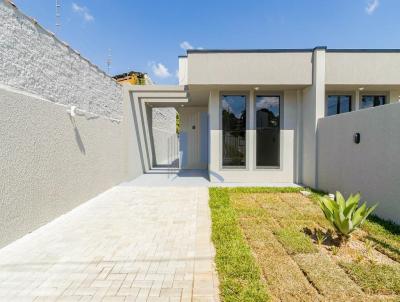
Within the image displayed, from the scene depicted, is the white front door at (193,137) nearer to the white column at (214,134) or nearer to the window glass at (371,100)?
the white column at (214,134)

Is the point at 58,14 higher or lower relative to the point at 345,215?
higher

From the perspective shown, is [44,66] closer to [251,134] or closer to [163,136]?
[251,134]

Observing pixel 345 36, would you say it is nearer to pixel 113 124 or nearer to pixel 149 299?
pixel 113 124

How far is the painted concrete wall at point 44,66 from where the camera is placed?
451cm

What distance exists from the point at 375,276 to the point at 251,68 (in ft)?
24.2

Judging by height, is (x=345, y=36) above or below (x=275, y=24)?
below

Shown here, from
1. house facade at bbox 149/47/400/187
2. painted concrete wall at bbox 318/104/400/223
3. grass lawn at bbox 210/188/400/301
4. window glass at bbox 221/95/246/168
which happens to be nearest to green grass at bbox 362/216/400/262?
grass lawn at bbox 210/188/400/301

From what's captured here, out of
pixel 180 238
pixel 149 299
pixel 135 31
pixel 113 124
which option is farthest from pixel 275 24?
pixel 149 299

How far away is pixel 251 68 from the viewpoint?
8828 mm

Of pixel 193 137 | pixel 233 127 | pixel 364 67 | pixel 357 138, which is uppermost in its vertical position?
pixel 364 67

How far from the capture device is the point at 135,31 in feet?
42.7

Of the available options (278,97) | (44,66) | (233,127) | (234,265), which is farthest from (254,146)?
(44,66)

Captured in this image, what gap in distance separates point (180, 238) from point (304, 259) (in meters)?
2.20

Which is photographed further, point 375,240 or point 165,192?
point 165,192
